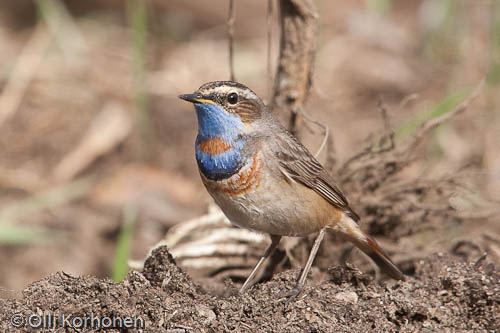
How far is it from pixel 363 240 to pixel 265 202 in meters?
1.11

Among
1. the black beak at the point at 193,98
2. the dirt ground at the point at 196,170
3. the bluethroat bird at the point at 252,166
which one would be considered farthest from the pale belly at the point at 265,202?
the black beak at the point at 193,98

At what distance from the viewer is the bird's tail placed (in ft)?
17.0

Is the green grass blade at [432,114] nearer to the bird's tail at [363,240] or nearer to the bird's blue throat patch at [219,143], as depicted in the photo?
the bird's tail at [363,240]

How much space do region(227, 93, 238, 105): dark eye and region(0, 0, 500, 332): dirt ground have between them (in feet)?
3.90

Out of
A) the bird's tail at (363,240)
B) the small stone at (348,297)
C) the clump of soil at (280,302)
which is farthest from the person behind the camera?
the bird's tail at (363,240)

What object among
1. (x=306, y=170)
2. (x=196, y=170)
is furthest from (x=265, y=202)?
(x=196, y=170)

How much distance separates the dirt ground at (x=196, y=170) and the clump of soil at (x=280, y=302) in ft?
0.04

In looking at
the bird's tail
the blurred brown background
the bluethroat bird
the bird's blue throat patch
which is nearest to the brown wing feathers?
the bluethroat bird

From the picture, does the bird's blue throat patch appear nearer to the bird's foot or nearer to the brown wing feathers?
the brown wing feathers

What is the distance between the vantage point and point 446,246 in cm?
584

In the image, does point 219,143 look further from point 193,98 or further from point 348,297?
point 348,297

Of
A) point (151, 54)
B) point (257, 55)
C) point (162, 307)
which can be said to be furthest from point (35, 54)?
point (162, 307)

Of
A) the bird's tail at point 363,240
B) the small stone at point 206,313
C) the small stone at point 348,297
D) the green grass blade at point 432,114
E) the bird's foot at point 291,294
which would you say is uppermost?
the green grass blade at point 432,114

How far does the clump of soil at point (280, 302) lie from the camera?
3.83 metres
